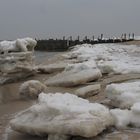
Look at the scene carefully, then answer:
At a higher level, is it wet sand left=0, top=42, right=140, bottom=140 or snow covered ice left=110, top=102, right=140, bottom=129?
snow covered ice left=110, top=102, right=140, bottom=129

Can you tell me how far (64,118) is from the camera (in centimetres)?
530

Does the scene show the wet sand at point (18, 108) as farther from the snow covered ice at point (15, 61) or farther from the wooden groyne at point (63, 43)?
the wooden groyne at point (63, 43)

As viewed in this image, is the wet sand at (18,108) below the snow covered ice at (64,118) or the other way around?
below

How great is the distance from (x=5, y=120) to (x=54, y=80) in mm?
4247

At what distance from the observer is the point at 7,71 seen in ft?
44.5

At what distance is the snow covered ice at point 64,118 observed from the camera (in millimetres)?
5035

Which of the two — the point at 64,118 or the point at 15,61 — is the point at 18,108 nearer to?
the point at 64,118

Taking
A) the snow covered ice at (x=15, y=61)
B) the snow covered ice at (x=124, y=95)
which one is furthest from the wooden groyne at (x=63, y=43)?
the snow covered ice at (x=124, y=95)

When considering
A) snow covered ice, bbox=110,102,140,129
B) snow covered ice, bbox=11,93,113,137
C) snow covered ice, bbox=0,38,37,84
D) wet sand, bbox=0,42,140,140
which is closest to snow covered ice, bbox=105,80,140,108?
snow covered ice, bbox=110,102,140,129

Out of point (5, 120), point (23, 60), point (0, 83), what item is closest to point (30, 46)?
point (23, 60)

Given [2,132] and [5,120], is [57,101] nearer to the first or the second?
[2,132]

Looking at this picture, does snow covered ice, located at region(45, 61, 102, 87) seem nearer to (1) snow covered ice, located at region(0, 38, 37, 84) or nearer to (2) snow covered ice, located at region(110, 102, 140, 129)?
(1) snow covered ice, located at region(0, 38, 37, 84)

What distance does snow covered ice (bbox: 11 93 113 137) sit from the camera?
5.04 metres

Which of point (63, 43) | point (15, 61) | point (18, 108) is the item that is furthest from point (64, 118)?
point (63, 43)
